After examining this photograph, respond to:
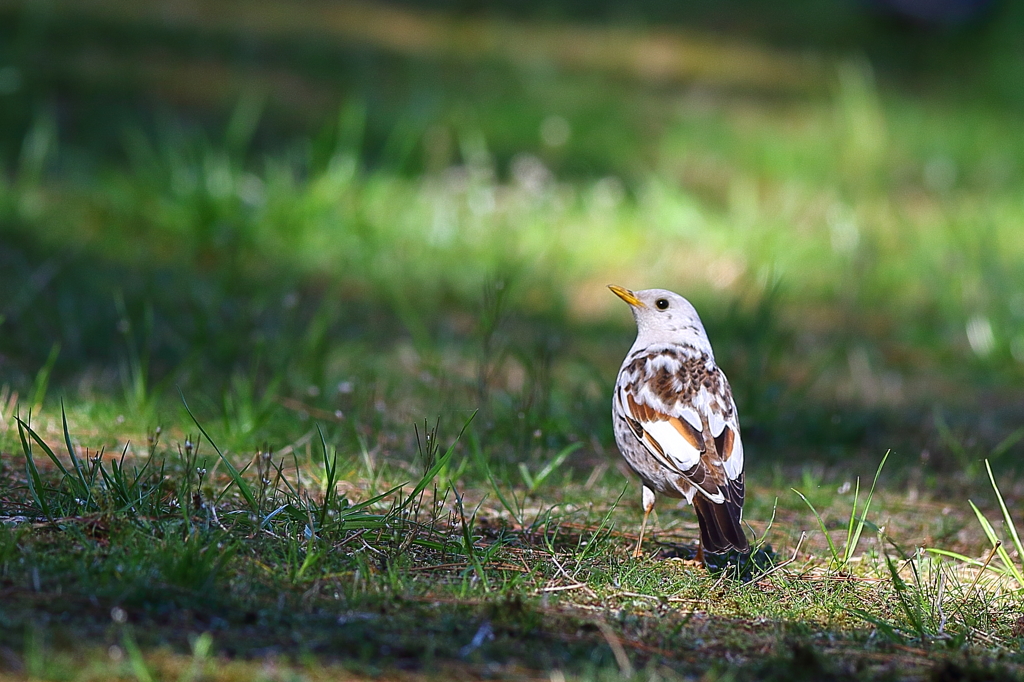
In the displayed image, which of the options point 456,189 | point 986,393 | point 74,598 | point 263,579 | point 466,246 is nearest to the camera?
point 74,598

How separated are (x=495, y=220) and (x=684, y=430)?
412cm

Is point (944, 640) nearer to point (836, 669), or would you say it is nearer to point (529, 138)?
point (836, 669)

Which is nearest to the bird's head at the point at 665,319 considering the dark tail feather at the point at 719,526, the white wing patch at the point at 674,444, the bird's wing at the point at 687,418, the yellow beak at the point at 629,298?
the yellow beak at the point at 629,298

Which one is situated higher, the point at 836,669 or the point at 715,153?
the point at 715,153

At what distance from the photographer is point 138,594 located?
254 centimetres

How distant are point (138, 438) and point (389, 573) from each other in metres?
1.64

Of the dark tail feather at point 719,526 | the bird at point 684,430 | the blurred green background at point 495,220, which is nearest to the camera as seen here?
the dark tail feather at point 719,526

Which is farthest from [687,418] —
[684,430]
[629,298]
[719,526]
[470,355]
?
[470,355]

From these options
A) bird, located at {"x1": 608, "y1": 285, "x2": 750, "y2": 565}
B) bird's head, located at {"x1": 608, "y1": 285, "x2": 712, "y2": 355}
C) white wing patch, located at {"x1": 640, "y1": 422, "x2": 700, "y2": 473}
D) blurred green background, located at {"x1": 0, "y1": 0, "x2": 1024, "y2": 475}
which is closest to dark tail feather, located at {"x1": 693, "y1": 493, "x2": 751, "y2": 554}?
bird, located at {"x1": 608, "y1": 285, "x2": 750, "y2": 565}

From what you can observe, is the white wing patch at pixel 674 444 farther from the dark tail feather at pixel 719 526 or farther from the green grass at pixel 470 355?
the green grass at pixel 470 355

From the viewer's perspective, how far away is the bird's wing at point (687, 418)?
136 inches

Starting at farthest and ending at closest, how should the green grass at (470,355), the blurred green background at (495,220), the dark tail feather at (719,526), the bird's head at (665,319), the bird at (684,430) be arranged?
the blurred green background at (495,220) < the bird's head at (665,319) < the bird at (684,430) < the dark tail feather at (719,526) < the green grass at (470,355)

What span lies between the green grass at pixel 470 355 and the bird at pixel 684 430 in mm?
165

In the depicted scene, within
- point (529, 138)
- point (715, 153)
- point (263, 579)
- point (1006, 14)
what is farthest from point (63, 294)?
point (1006, 14)
